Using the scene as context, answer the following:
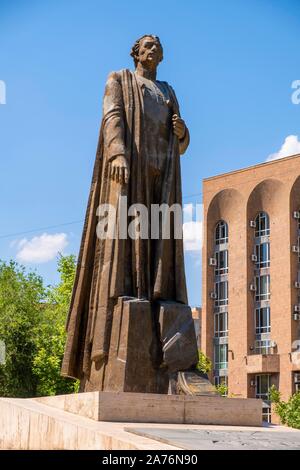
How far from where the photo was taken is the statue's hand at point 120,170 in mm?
10500

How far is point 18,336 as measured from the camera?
1389 inches

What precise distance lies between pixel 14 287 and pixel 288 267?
19.4 meters

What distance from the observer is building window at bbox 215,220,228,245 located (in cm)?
5634

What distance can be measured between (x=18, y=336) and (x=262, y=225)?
2325 centimetres

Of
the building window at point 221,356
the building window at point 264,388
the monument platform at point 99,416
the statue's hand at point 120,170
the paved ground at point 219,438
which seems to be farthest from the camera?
the building window at point 221,356

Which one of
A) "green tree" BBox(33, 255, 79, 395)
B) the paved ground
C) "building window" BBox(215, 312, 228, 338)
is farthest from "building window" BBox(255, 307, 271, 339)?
the paved ground

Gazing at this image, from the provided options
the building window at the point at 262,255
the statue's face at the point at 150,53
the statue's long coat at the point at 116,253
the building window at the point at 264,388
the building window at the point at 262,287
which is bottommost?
the statue's long coat at the point at 116,253

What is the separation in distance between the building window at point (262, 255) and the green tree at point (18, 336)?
1945 centimetres

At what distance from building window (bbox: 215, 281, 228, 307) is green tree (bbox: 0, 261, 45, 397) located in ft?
64.4

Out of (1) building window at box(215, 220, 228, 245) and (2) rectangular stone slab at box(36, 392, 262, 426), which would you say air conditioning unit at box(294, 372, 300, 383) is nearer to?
(1) building window at box(215, 220, 228, 245)

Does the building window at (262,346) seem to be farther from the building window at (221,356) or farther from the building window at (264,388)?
the building window at (221,356)

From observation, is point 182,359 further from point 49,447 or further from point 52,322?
point 52,322

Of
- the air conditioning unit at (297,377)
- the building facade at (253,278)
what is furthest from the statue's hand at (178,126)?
the air conditioning unit at (297,377)

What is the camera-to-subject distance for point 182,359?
10.3 meters
